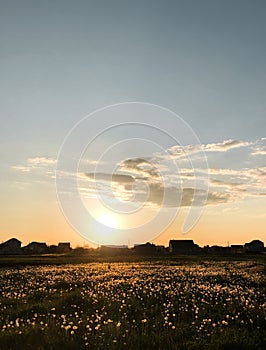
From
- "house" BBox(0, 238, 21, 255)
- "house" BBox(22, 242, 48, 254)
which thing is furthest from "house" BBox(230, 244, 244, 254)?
"house" BBox(0, 238, 21, 255)

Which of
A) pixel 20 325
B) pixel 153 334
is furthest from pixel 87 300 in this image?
pixel 153 334

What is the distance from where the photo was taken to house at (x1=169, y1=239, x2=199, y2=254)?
164 meters

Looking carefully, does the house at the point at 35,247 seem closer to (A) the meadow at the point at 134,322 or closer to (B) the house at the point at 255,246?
(B) the house at the point at 255,246

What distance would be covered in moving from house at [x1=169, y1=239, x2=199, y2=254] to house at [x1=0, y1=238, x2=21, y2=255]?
5958 cm

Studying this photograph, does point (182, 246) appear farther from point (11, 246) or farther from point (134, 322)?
point (134, 322)

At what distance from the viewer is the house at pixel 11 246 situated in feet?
575

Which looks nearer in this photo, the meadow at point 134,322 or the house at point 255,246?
the meadow at point 134,322

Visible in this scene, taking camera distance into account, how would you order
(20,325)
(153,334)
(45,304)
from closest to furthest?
1. (153,334)
2. (20,325)
3. (45,304)

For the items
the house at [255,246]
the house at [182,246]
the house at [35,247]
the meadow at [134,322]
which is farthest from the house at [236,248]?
the meadow at [134,322]

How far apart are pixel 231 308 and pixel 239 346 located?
159 inches

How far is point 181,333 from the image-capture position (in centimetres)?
998

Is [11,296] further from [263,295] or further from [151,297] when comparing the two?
[263,295]

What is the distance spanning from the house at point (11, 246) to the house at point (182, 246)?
195 ft

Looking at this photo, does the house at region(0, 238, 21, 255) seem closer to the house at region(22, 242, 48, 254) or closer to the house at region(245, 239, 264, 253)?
the house at region(22, 242, 48, 254)
